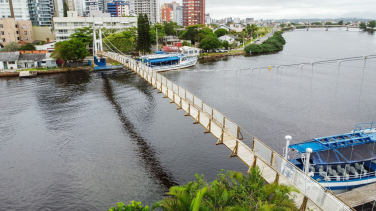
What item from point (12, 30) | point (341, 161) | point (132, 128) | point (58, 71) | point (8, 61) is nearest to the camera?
point (341, 161)

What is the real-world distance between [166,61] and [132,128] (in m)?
27.6

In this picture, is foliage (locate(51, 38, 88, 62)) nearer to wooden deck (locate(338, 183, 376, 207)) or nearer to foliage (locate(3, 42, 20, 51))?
foliage (locate(3, 42, 20, 51))

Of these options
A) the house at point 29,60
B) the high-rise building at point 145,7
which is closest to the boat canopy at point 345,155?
the house at point 29,60

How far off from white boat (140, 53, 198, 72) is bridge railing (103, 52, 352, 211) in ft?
72.1

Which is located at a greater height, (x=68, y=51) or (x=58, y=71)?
(x=68, y=51)

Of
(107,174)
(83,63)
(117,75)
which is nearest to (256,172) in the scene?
(107,174)

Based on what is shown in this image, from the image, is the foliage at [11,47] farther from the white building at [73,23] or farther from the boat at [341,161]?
the boat at [341,161]

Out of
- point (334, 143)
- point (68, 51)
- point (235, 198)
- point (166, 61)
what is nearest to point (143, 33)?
point (166, 61)

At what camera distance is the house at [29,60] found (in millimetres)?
43875

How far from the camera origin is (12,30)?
55.5 m

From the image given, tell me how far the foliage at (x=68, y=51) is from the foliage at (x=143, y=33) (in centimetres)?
1017

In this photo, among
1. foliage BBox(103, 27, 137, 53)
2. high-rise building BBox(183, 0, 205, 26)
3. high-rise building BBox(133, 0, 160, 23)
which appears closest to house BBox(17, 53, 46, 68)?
foliage BBox(103, 27, 137, 53)

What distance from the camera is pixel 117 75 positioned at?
4166 centimetres

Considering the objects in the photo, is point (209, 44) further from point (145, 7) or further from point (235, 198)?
point (145, 7)
